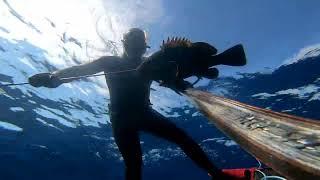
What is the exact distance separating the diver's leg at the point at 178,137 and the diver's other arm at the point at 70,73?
1.00 metres

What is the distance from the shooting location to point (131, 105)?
499 centimetres

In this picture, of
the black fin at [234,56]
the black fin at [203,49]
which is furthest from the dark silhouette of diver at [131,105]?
the black fin at [234,56]

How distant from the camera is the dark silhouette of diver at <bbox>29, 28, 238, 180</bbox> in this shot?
4.57 metres

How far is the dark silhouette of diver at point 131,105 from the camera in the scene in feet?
15.0

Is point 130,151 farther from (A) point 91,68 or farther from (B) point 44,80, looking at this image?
(B) point 44,80

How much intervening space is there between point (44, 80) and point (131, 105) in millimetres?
1209

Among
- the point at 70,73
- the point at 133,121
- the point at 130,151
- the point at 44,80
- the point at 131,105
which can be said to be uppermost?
the point at 70,73

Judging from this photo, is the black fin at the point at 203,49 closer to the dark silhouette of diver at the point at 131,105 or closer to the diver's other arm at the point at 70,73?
the dark silhouette of diver at the point at 131,105

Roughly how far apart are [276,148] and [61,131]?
80.6 feet

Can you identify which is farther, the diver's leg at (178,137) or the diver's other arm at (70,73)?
the diver's other arm at (70,73)

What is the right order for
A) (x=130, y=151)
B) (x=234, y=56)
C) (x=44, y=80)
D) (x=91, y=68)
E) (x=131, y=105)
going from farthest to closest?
(x=91, y=68) < (x=131, y=105) < (x=130, y=151) < (x=44, y=80) < (x=234, y=56)

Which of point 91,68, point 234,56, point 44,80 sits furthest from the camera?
point 91,68

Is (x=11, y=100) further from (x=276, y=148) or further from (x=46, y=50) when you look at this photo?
(x=276, y=148)

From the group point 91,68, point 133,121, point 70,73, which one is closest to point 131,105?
point 133,121
